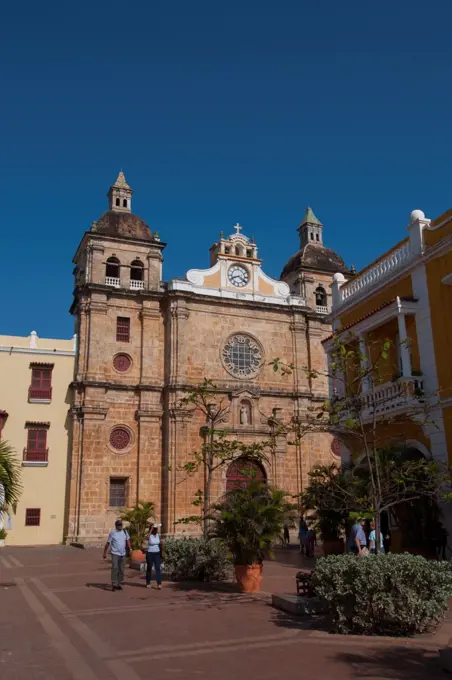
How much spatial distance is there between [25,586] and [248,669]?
910cm

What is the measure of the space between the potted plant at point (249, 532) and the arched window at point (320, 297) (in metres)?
24.6

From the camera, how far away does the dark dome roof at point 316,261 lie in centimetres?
3681

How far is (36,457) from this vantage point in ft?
93.0

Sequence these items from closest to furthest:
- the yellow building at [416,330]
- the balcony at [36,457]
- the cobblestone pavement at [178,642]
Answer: the cobblestone pavement at [178,642], the yellow building at [416,330], the balcony at [36,457]

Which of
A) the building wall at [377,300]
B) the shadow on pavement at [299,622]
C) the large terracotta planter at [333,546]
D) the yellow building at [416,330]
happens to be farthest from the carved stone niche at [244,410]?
the shadow on pavement at [299,622]

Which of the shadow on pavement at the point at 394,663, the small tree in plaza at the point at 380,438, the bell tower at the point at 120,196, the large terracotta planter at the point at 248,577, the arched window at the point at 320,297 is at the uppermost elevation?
the bell tower at the point at 120,196

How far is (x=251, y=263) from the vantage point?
113 ft

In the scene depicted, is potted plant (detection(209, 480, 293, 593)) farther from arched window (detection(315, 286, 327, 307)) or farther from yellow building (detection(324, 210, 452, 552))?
arched window (detection(315, 286, 327, 307))

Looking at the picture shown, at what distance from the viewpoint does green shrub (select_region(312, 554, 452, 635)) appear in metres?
8.12

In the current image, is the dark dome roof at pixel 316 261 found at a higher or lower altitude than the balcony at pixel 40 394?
higher

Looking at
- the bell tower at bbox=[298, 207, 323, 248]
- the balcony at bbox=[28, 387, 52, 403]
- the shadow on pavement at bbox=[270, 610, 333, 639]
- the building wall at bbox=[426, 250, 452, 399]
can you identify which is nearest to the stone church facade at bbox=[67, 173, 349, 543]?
the balcony at bbox=[28, 387, 52, 403]

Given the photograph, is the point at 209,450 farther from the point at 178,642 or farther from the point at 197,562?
the point at 178,642

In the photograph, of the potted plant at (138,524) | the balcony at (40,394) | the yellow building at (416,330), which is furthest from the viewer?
the balcony at (40,394)

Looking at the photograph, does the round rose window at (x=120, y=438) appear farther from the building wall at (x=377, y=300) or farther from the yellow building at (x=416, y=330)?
the yellow building at (x=416, y=330)
